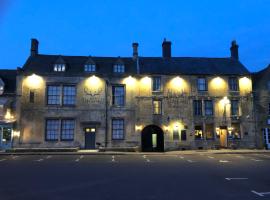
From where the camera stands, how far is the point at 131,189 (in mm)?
9297

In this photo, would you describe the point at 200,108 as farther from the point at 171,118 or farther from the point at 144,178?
the point at 144,178

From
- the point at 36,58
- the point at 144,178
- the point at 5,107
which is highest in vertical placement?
the point at 36,58

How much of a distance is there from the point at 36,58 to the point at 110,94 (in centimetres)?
1055

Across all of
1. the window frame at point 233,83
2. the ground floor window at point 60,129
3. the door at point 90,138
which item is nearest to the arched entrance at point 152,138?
the door at point 90,138

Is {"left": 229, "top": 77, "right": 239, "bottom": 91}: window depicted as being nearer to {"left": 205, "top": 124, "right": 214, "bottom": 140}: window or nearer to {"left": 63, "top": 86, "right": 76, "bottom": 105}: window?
{"left": 205, "top": 124, "right": 214, "bottom": 140}: window

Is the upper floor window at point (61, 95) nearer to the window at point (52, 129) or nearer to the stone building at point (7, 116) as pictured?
the window at point (52, 129)

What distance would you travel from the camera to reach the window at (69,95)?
30.8 meters

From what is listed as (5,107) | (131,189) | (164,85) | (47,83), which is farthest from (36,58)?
(131,189)

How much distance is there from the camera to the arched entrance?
105 ft

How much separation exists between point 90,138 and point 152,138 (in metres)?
7.87

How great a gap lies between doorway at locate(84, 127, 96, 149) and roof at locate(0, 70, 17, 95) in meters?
9.99

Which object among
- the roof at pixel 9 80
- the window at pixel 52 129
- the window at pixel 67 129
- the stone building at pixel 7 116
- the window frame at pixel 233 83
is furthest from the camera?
the window frame at pixel 233 83

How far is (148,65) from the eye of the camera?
1315 inches

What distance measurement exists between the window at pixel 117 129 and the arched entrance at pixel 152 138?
2.67m
